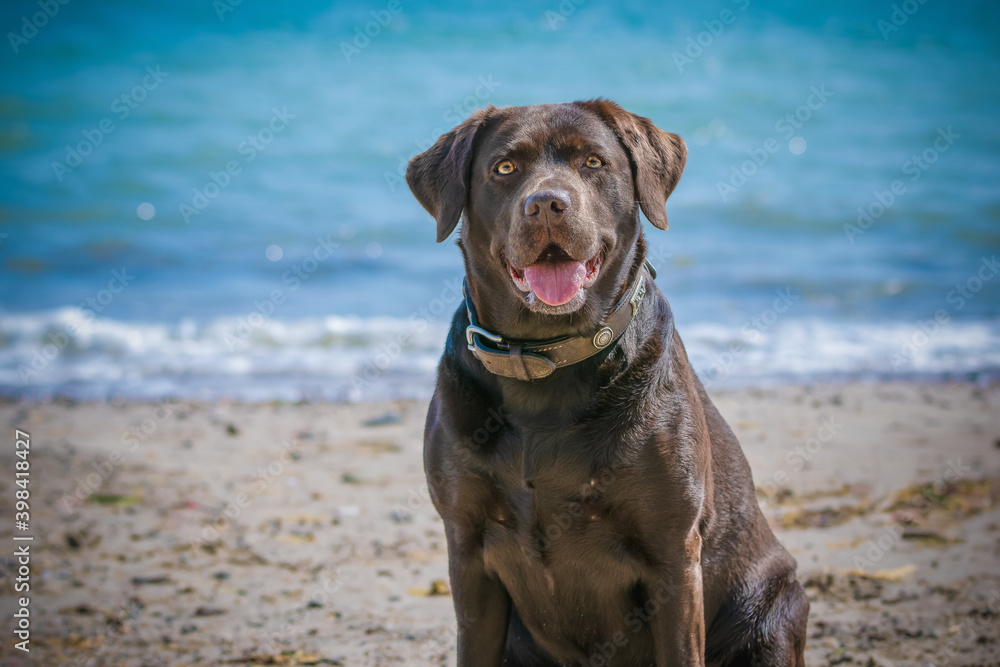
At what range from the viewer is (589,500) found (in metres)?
2.59

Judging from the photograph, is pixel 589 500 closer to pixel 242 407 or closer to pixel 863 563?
pixel 863 563

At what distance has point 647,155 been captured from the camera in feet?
9.87

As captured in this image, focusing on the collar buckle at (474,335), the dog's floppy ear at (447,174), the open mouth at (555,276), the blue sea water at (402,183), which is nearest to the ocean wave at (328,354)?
the blue sea water at (402,183)

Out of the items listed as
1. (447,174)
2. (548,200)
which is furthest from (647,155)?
(447,174)

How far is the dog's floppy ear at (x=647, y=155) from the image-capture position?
296 cm

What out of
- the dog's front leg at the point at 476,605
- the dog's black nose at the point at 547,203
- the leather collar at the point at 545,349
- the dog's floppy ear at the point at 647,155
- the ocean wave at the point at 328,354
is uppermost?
the dog's floppy ear at the point at 647,155

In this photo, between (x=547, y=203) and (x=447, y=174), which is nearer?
(x=547, y=203)

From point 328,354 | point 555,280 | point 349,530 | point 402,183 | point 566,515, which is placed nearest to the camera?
point 566,515

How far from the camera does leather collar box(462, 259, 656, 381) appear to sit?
2.68 meters

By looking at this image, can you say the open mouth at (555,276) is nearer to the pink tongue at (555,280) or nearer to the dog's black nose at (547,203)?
the pink tongue at (555,280)

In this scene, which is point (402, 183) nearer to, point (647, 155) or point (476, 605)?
point (647, 155)

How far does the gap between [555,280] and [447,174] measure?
1.86ft

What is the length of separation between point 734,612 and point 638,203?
53.2 inches

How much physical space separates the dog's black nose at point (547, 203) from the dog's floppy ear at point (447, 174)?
374mm
